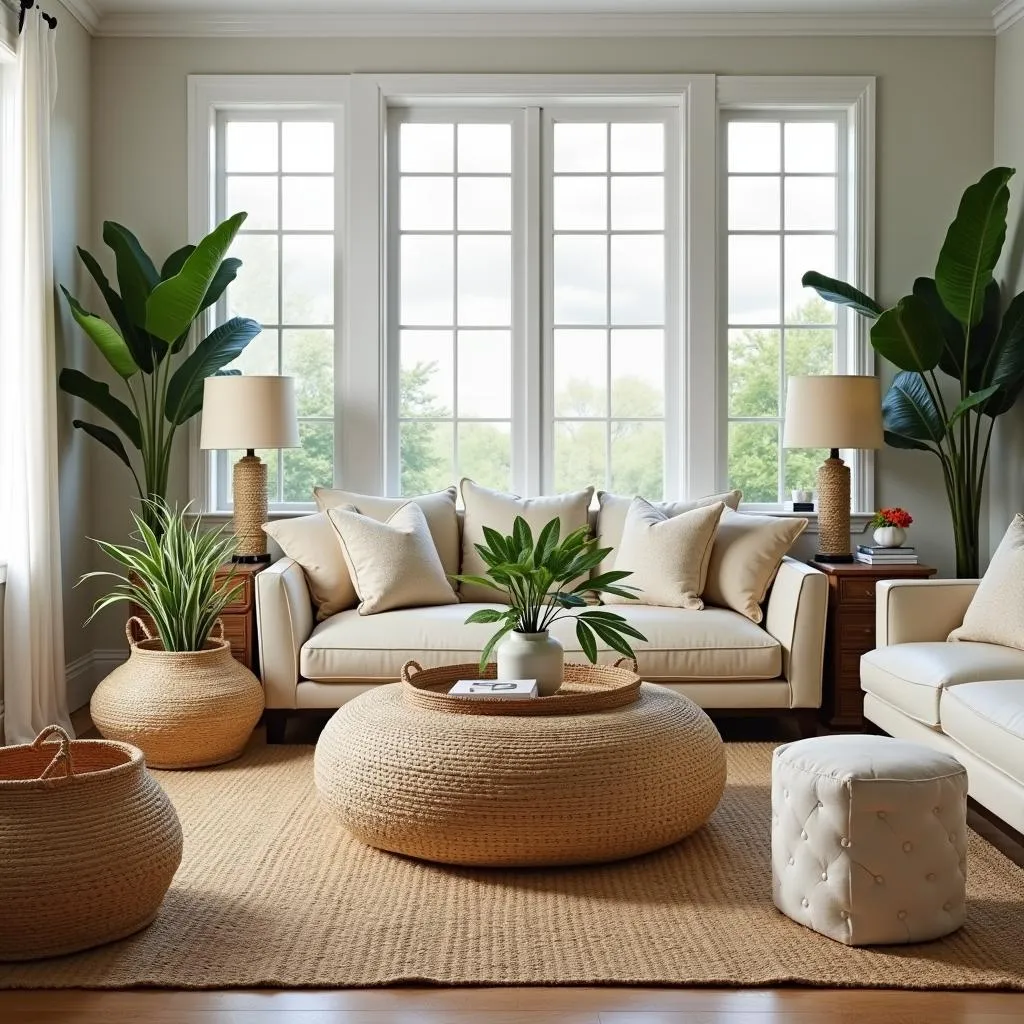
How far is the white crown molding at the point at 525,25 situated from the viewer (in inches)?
197

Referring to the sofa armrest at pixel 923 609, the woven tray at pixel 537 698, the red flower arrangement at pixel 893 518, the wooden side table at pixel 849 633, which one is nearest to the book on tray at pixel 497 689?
the woven tray at pixel 537 698

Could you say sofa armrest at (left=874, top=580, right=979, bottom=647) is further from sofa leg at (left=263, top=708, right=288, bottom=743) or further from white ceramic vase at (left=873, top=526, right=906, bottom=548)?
sofa leg at (left=263, top=708, right=288, bottom=743)

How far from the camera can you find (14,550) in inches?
163

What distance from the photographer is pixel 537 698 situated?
9.82 ft

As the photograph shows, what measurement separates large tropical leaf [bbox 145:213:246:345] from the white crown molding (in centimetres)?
106

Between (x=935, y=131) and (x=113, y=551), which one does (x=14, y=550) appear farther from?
(x=935, y=131)

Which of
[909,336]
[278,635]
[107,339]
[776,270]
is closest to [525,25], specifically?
[776,270]

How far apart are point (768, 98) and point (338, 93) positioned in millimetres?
1905

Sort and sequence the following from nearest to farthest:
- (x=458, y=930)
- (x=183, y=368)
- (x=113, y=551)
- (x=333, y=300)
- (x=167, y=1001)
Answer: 1. (x=167, y=1001)
2. (x=458, y=930)
3. (x=113, y=551)
4. (x=183, y=368)
5. (x=333, y=300)

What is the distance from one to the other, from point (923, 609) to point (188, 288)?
2.97 meters

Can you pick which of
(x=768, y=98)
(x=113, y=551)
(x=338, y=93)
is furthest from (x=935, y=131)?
(x=113, y=551)

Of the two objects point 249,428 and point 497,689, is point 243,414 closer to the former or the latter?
point 249,428

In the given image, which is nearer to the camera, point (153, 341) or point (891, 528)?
point (891, 528)

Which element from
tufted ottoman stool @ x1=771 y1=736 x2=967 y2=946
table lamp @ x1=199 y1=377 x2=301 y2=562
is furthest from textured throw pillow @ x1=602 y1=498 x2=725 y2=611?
tufted ottoman stool @ x1=771 y1=736 x2=967 y2=946
